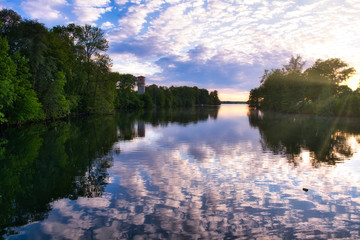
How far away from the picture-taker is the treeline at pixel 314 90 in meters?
55.2

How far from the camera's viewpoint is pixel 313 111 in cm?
6256

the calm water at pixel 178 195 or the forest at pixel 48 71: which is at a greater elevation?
the forest at pixel 48 71

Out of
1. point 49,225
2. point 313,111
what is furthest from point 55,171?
point 313,111

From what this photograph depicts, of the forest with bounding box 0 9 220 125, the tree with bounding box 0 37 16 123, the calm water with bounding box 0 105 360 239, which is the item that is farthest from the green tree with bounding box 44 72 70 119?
the calm water with bounding box 0 105 360 239

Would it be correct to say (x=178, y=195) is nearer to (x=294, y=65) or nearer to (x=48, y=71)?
(x=48, y=71)

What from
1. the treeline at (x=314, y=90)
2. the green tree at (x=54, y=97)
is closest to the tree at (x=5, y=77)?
the green tree at (x=54, y=97)

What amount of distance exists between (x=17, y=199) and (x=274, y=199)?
27.8 feet

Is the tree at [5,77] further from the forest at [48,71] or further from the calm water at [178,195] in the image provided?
the calm water at [178,195]

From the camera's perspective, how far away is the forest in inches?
1013

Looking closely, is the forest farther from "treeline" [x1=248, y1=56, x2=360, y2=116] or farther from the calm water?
"treeline" [x1=248, y1=56, x2=360, y2=116]

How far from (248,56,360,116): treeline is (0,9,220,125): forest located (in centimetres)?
5095

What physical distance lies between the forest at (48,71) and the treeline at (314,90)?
50954 mm

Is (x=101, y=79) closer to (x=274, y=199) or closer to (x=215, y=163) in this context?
(x=215, y=163)

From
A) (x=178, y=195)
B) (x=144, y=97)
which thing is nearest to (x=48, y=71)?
(x=178, y=195)
